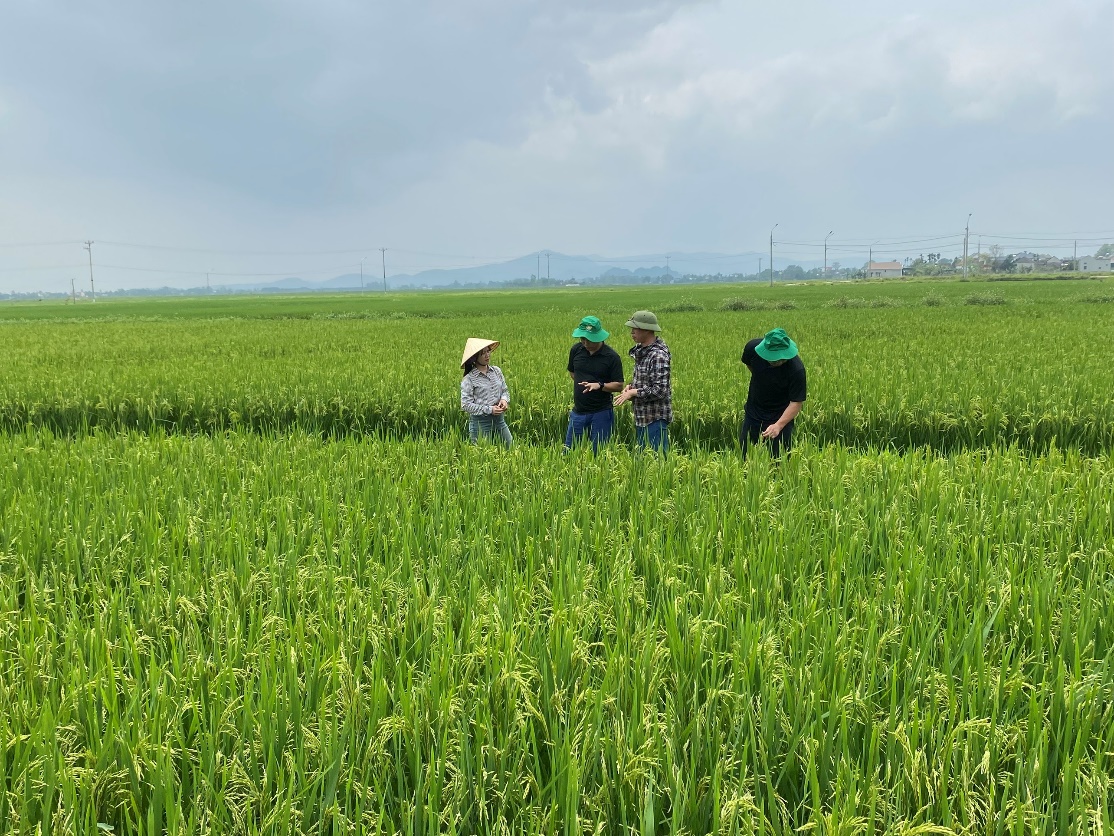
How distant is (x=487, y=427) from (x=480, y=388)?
1.90 feet

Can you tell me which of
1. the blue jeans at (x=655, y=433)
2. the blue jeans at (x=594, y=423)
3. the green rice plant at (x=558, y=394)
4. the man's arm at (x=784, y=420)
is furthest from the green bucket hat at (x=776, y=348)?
the blue jeans at (x=594, y=423)

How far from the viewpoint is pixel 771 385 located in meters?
6.06

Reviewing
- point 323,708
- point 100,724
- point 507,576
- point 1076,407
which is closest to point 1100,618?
point 507,576

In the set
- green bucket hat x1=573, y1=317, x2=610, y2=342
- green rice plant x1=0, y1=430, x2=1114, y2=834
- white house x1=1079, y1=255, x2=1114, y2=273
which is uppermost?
white house x1=1079, y1=255, x2=1114, y2=273

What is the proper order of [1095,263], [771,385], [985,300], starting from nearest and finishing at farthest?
[771,385] < [985,300] < [1095,263]

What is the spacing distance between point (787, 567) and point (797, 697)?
4.13 ft

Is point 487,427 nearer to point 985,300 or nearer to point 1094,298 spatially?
point 985,300

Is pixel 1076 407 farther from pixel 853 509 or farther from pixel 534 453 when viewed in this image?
pixel 534 453

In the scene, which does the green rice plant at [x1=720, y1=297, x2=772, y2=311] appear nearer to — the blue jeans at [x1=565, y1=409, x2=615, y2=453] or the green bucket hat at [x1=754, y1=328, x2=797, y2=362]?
the blue jeans at [x1=565, y1=409, x2=615, y2=453]

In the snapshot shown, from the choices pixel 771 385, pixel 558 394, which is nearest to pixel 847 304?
pixel 558 394

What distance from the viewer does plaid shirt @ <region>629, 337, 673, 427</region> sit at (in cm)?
635

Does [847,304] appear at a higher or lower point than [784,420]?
higher

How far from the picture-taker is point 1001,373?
9805 millimetres

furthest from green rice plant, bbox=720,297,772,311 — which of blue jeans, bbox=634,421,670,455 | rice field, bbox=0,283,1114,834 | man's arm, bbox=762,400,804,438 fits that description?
rice field, bbox=0,283,1114,834
